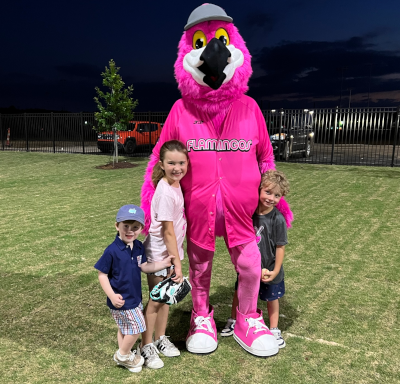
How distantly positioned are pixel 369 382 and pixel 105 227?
3.96 metres

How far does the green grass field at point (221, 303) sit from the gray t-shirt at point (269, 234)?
24.9 inches

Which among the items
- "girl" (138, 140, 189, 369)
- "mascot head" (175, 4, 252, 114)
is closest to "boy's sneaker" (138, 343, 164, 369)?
"girl" (138, 140, 189, 369)

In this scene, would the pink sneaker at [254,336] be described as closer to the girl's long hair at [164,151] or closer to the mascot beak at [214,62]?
the girl's long hair at [164,151]

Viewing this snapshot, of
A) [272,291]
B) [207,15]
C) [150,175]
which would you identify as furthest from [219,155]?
[272,291]

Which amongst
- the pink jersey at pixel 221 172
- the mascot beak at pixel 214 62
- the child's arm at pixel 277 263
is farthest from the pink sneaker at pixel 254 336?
the mascot beak at pixel 214 62

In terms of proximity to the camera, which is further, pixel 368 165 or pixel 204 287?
pixel 368 165

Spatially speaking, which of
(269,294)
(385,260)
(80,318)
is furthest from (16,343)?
(385,260)

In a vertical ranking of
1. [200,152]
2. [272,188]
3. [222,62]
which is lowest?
[272,188]

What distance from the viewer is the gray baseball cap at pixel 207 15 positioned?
241 centimetres

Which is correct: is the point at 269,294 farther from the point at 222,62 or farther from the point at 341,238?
the point at 341,238

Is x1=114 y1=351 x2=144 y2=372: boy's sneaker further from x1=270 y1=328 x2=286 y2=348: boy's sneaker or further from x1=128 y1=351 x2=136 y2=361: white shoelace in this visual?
x1=270 y1=328 x2=286 y2=348: boy's sneaker

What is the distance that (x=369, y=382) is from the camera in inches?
87.0

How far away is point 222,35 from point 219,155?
0.80 m

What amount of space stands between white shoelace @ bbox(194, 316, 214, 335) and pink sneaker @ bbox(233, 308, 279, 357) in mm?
199
